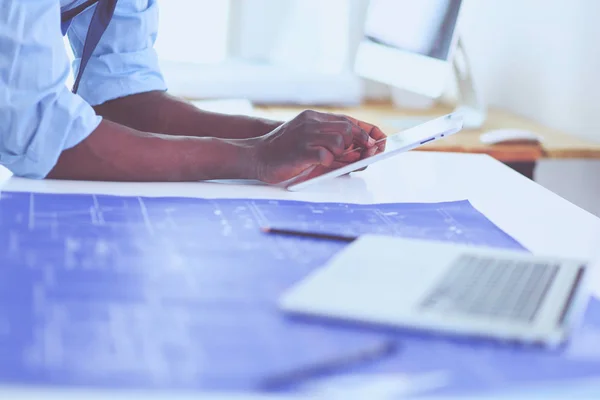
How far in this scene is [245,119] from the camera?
4.53ft

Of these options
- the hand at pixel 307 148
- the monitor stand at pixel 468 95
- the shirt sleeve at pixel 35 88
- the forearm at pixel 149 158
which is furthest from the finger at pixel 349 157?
the monitor stand at pixel 468 95

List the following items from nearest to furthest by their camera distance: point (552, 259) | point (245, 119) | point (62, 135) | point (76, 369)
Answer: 1. point (76, 369)
2. point (552, 259)
3. point (62, 135)
4. point (245, 119)

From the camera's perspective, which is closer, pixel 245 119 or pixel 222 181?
pixel 222 181

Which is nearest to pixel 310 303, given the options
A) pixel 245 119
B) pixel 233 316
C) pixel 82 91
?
pixel 233 316

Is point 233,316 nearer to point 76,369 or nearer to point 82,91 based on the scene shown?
point 76,369

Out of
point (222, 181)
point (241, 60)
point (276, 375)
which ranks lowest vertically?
point (241, 60)

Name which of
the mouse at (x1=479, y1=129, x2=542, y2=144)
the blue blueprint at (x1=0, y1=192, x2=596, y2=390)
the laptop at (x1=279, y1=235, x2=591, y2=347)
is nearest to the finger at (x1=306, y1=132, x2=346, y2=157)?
the blue blueprint at (x1=0, y1=192, x2=596, y2=390)

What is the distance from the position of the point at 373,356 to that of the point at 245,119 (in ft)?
2.61

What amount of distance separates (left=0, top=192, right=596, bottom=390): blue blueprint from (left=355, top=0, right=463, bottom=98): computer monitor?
84cm

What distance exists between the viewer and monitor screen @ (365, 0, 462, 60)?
6.21 ft

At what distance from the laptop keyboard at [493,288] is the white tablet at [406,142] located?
0.34 m

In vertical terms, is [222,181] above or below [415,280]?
below

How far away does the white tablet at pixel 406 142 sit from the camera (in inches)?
44.7

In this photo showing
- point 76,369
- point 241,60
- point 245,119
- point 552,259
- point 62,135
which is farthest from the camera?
point 241,60
